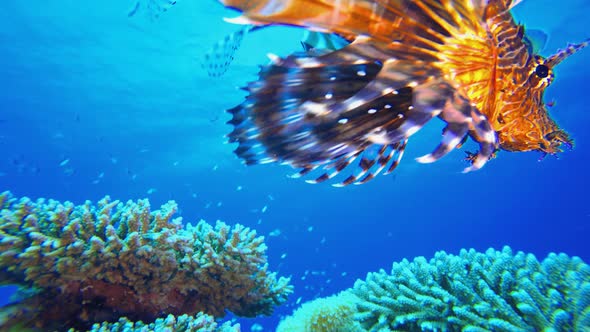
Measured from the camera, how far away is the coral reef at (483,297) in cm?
201

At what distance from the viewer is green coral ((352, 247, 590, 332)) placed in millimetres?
2010

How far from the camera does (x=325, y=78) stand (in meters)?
1.82

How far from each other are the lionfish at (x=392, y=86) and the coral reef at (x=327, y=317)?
147cm

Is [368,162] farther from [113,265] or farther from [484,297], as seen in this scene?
[113,265]

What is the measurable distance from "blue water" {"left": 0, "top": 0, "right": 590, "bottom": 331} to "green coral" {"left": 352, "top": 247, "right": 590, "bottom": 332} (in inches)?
90.1

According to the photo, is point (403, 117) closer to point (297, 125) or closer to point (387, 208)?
point (297, 125)

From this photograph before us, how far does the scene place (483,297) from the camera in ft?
7.54

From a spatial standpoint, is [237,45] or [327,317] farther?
[327,317]

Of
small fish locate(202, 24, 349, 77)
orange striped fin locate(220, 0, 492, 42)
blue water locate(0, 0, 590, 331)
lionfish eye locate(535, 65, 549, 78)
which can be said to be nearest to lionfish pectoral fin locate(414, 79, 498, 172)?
orange striped fin locate(220, 0, 492, 42)

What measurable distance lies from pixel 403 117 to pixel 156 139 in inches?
991

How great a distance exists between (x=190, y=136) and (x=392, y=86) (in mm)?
23571

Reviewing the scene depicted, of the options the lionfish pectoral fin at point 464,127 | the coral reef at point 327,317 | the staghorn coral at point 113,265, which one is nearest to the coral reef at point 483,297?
the coral reef at point 327,317

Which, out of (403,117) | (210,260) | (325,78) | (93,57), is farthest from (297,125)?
(93,57)

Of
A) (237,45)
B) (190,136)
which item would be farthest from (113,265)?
(190,136)
